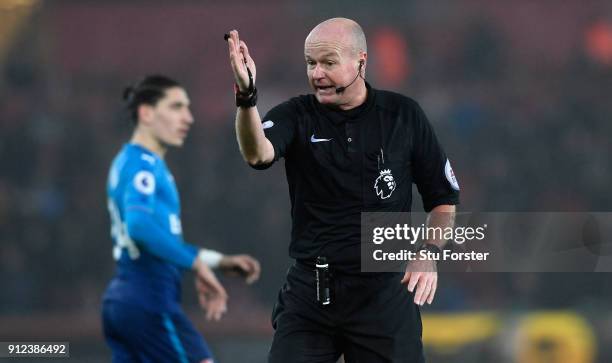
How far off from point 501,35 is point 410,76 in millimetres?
1516

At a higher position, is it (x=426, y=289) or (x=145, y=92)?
(x=145, y=92)

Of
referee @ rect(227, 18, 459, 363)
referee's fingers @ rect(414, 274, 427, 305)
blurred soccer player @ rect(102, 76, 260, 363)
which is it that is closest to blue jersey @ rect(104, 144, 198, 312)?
blurred soccer player @ rect(102, 76, 260, 363)

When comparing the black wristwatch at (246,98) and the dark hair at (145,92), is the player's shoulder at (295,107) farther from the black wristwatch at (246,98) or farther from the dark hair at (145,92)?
the dark hair at (145,92)

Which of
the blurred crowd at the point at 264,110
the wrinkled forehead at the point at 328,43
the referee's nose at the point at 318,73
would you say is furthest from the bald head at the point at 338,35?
the blurred crowd at the point at 264,110

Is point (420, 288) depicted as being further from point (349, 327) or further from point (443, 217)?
point (443, 217)

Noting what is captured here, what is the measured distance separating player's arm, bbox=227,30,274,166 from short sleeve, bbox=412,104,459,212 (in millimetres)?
798

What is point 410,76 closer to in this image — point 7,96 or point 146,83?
point 7,96

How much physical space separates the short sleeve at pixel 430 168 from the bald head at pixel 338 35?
48 centimetres

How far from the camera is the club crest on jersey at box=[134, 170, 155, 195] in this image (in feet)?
20.8

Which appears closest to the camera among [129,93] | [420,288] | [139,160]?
[420,288]

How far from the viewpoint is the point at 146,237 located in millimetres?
6180

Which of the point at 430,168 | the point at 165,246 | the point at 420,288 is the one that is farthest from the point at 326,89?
the point at 165,246

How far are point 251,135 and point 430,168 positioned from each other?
3.46ft

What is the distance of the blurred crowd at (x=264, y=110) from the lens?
13.6 meters
